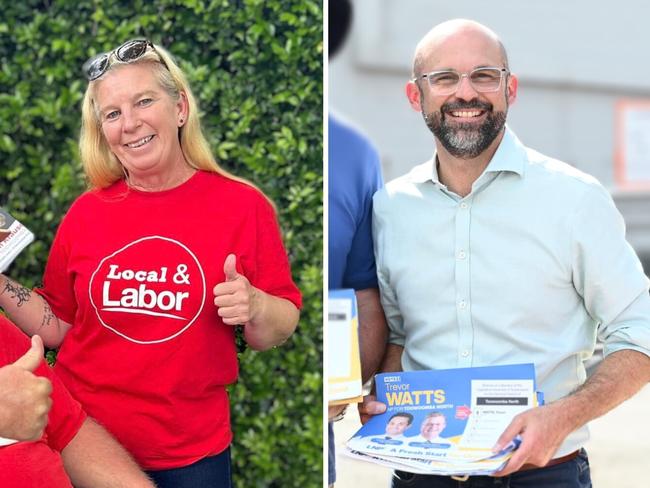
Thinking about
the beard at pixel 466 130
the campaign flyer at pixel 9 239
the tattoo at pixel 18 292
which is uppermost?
the beard at pixel 466 130

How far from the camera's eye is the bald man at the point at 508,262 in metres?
1.69

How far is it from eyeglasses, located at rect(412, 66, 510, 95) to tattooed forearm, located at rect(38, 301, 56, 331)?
0.97m

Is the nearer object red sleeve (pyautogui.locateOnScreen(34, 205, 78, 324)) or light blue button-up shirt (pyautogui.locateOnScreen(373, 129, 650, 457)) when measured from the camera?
light blue button-up shirt (pyautogui.locateOnScreen(373, 129, 650, 457))

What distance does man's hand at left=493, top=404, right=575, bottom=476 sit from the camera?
62.8 inches

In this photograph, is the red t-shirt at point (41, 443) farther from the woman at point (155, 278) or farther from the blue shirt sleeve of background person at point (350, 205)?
the blue shirt sleeve of background person at point (350, 205)

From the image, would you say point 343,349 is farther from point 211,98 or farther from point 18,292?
point 211,98

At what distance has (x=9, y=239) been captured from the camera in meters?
1.76

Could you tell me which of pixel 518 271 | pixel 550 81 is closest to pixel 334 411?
pixel 518 271

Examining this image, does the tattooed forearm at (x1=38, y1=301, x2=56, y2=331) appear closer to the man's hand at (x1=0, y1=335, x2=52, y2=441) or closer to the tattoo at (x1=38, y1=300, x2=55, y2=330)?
the tattoo at (x1=38, y1=300, x2=55, y2=330)

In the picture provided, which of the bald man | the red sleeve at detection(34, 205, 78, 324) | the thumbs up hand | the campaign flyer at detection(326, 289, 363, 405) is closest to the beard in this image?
the bald man

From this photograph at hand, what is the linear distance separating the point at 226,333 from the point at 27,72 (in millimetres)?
944

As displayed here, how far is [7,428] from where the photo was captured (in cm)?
163

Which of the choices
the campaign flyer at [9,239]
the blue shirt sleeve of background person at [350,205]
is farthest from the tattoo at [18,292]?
the blue shirt sleeve of background person at [350,205]

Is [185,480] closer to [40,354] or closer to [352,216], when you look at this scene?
[40,354]
